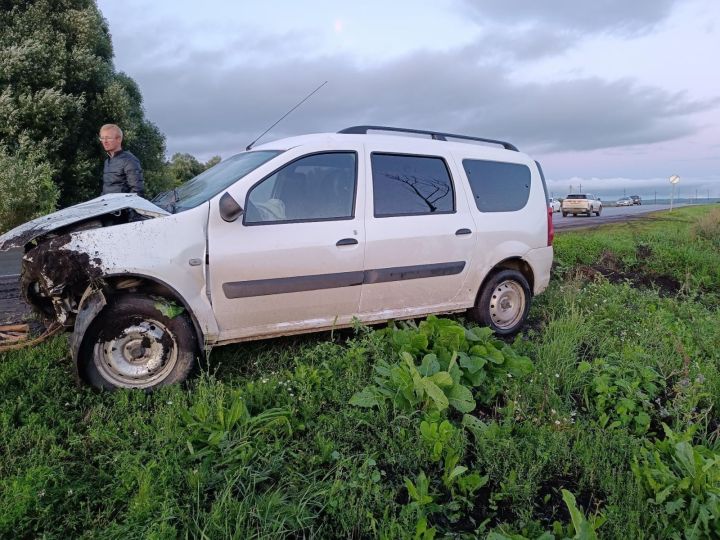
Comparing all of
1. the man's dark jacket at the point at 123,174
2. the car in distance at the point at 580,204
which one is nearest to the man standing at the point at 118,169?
the man's dark jacket at the point at 123,174

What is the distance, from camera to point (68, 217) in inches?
135

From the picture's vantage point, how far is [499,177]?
504cm

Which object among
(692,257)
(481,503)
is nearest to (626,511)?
(481,503)

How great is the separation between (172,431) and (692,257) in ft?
31.1

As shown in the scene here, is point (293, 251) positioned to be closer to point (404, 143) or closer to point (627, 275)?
point (404, 143)

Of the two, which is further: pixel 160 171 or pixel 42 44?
pixel 160 171

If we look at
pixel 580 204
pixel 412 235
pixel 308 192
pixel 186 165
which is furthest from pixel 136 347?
pixel 580 204

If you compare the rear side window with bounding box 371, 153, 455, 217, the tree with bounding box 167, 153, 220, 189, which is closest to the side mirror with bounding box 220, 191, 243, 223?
Answer: the rear side window with bounding box 371, 153, 455, 217

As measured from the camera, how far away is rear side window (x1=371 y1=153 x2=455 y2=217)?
13.8 feet

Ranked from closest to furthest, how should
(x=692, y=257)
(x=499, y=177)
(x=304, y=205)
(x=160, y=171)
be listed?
(x=304, y=205) < (x=499, y=177) < (x=692, y=257) < (x=160, y=171)

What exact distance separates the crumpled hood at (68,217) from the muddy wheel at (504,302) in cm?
306

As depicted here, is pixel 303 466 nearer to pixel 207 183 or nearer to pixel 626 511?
pixel 626 511

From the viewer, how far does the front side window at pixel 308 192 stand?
3701mm

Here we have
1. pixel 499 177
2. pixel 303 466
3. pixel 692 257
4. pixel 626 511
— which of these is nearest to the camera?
pixel 626 511
